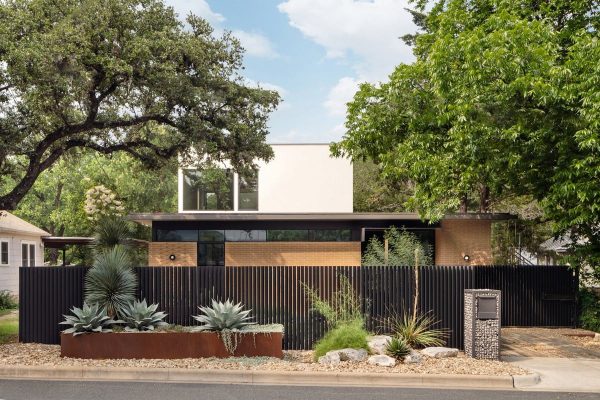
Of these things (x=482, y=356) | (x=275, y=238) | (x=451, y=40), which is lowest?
(x=482, y=356)

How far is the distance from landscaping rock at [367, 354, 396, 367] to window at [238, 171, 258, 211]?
1857cm

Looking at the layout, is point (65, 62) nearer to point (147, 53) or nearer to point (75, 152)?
point (147, 53)

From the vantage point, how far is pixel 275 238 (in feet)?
77.2

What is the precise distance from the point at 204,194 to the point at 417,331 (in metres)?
17.8

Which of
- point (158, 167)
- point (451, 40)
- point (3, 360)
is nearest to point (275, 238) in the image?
point (158, 167)


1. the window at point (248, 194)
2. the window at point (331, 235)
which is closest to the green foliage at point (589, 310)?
the window at point (331, 235)

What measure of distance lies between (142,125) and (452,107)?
10.2 metres

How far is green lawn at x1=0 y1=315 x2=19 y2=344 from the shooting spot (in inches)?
562

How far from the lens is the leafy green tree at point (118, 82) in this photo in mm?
14719

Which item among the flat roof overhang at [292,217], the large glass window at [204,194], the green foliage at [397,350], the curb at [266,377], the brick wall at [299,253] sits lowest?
the curb at [266,377]

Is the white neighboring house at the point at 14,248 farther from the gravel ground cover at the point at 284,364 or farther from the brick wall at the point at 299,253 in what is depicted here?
the gravel ground cover at the point at 284,364

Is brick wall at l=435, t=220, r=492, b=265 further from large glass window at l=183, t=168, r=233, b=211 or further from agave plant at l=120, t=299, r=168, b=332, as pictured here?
agave plant at l=120, t=299, r=168, b=332

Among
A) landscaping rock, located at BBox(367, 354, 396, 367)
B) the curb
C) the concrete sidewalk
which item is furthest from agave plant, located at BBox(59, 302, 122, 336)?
the concrete sidewalk

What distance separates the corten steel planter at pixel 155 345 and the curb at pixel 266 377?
0.86m
